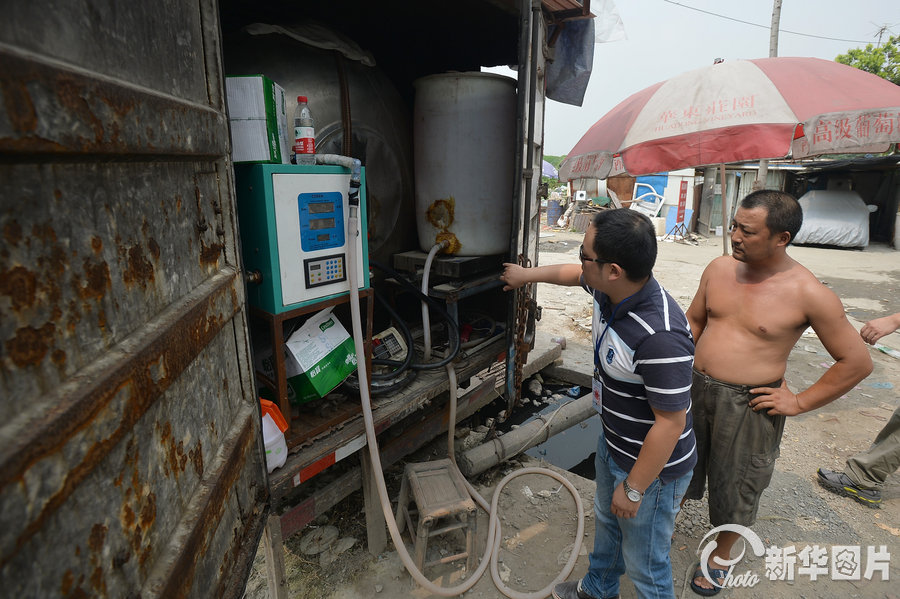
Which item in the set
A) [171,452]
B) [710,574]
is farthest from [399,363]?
[710,574]

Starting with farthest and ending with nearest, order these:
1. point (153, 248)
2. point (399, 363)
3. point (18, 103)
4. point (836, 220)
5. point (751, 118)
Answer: point (836, 220) < point (751, 118) < point (399, 363) < point (153, 248) < point (18, 103)

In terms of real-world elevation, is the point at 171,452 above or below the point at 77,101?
below

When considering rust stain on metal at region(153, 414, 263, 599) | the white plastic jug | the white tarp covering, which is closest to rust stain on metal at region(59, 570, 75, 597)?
rust stain on metal at region(153, 414, 263, 599)

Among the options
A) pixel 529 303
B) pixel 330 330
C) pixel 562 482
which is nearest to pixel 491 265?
pixel 529 303

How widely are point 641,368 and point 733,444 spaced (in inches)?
44.3

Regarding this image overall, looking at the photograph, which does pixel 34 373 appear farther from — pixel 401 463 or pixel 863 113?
pixel 863 113

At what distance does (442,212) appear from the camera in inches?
124

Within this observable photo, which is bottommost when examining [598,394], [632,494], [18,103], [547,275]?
[632,494]

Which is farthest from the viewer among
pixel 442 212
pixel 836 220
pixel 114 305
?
pixel 836 220

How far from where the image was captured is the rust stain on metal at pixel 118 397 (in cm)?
54

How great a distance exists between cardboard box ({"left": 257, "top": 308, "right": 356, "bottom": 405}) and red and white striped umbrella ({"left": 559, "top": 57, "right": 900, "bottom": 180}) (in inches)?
117

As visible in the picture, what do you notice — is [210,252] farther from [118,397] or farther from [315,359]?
[315,359]

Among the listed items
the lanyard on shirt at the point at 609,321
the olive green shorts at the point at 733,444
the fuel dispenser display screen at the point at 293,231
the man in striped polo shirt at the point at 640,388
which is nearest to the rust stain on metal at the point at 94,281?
the fuel dispenser display screen at the point at 293,231

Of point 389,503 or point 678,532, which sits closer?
point 389,503
